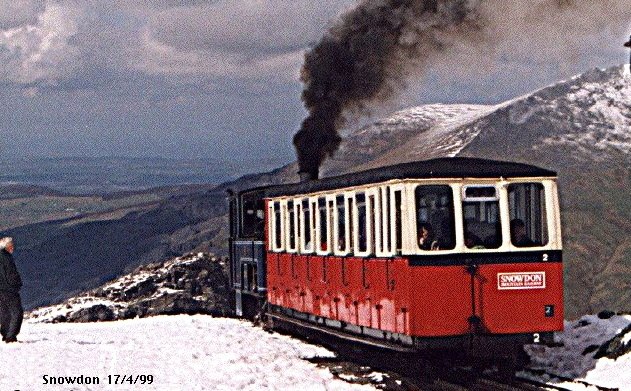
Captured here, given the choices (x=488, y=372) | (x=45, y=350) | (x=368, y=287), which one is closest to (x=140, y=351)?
(x=45, y=350)

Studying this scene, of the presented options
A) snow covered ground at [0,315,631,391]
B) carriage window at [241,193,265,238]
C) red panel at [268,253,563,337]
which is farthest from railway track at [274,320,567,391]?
Result: carriage window at [241,193,265,238]

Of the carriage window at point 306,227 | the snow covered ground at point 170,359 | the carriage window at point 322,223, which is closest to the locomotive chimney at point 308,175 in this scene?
the snow covered ground at point 170,359

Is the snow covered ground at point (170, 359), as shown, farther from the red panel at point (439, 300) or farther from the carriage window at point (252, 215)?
the carriage window at point (252, 215)

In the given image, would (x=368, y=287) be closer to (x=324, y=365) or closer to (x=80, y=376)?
(x=324, y=365)

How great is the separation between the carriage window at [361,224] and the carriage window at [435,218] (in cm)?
176

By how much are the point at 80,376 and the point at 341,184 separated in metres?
6.21

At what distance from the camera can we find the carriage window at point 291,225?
2486 centimetres

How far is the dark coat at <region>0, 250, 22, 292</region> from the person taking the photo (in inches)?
854

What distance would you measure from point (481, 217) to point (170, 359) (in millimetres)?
6164

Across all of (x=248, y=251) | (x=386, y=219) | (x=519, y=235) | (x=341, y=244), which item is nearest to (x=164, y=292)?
(x=248, y=251)

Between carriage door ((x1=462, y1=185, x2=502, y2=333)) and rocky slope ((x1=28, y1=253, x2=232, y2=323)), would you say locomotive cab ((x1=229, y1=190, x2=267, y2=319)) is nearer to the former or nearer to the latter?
carriage door ((x1=462, y1=185, x2=502, y2=333))

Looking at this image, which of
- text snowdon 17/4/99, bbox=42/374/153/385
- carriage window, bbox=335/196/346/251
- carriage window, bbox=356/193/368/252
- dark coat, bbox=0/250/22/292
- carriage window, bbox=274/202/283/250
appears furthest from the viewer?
carriage window, bbox=274/202/283/250

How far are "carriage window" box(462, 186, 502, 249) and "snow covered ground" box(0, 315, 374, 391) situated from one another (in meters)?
2.97

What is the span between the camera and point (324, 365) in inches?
807
